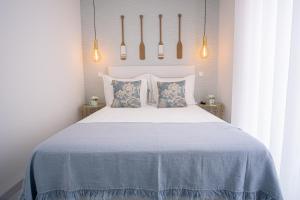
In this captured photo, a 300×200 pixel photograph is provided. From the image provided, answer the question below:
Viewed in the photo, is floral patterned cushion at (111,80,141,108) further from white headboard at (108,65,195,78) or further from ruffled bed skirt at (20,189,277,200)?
ruffled bed skirt at (20,189,277,200)

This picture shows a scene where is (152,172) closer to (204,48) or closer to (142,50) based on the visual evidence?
(142,50)

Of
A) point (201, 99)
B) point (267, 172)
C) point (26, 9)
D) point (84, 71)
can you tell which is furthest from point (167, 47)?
point (267, 172)

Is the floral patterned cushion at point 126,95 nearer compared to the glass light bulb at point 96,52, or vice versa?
the floral patterned cushion at point 126,95

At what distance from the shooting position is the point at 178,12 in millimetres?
3436

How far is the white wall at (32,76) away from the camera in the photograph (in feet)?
6.30

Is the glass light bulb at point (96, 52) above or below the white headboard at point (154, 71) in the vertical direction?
above

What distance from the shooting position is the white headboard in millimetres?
3467

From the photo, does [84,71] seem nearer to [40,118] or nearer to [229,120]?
[40,118]

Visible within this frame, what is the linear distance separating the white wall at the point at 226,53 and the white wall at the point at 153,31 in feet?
0.41

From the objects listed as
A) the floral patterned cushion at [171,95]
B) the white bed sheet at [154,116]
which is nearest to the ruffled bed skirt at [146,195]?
the white bed sheet at [154,116]

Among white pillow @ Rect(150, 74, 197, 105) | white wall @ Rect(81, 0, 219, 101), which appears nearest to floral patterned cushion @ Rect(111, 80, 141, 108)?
white pillow @ Rect(150, 74, 197, 105)

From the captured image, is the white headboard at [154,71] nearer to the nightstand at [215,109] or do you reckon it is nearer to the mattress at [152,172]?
the nightstand at [215,109]

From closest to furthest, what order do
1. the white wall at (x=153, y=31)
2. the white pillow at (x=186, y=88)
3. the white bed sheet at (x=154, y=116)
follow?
the white bed sheet at (x=154, y=116) < the white pillow at (x=186, y=88) < the white wall at (x=153, y=31)

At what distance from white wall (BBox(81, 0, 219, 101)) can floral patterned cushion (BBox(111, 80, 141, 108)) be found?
0.74 m
